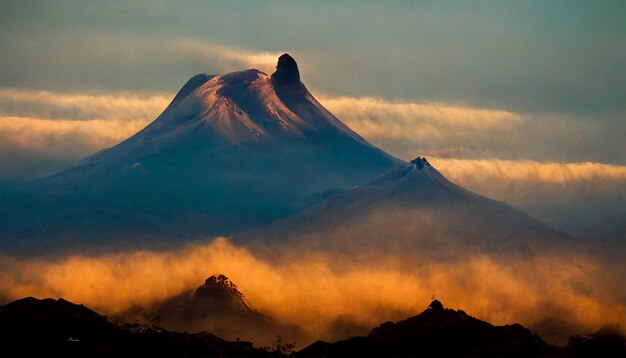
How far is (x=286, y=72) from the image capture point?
14588cm

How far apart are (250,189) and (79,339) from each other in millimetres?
58621

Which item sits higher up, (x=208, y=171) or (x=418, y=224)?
(x=208, y=171)

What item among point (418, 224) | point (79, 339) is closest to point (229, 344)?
point (79, 339)

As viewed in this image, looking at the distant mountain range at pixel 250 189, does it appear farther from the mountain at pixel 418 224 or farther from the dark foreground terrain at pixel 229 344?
the dark foreground terrain at pixel 229 344

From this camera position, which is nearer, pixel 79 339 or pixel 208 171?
pixel 79 339

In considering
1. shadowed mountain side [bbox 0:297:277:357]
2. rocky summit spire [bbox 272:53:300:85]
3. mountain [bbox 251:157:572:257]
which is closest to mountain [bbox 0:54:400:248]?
rocky summit spire [bbox 272:53:300:85]

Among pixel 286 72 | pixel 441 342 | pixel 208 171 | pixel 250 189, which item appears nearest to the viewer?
pixel 441 342

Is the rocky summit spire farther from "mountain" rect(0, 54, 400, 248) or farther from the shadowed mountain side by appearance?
the shadowed mountain side

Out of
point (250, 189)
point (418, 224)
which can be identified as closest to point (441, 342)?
point (418, 224)

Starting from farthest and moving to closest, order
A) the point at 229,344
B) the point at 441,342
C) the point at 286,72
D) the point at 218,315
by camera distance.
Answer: the point at 286,72 → the point at 218,315 → the point at 229,344 → the point at 441,342

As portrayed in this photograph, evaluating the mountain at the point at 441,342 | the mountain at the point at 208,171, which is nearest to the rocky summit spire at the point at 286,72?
the mountain at the point at 208,171

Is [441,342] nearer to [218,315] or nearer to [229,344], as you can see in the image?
[229,344]

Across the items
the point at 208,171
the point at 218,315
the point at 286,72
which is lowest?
the point at 218,315

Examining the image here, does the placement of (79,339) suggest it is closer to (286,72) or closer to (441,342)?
(441,342)
